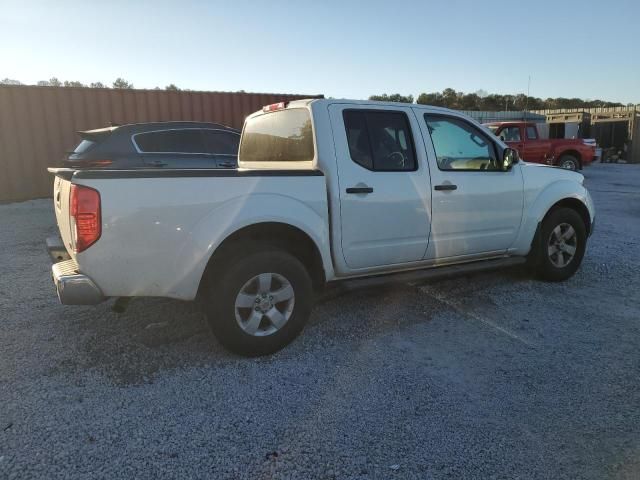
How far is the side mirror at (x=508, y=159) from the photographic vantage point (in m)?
4.41

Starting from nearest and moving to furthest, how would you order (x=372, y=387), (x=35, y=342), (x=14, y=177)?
(x=372, y=387) → (x=35, y=342) → (x=14, y=177)

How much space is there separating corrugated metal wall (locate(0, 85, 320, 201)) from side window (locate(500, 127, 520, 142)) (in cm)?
964

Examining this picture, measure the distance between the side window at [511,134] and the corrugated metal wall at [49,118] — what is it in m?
9.64

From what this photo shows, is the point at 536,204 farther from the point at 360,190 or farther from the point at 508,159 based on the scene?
the point at 360,190

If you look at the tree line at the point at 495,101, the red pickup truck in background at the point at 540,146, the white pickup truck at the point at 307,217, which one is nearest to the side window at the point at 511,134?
the red pickup truck in background at the point at 540,146

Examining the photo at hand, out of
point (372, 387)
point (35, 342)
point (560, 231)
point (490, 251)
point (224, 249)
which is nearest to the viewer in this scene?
point (372, 387)

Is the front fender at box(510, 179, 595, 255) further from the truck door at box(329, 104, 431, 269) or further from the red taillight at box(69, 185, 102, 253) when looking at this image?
the red taillight at box(69, 185, 102, 253)

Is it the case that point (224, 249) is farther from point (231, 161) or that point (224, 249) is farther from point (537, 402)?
point (231, 161)

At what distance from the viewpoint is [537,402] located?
9.26ft

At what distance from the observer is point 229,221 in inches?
124

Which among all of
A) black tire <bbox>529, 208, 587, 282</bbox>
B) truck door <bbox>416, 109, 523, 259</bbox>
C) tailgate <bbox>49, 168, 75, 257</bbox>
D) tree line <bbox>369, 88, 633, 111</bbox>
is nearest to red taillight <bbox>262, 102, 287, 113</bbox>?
truck door <bbox>416, 109, 523, 259</bbox>

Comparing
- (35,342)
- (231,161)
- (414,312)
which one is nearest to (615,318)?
(414,312)

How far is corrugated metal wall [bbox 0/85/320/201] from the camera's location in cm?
1109

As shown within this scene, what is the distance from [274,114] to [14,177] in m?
9.72
